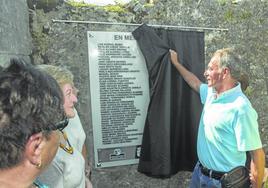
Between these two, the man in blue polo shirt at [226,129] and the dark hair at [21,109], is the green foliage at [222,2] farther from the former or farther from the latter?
the dark hair at [21,109]

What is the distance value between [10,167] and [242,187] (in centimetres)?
208

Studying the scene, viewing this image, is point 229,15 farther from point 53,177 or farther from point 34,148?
point 34,148

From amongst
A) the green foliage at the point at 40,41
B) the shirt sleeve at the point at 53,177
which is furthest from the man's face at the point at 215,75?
the shirt sleeve at the point at 53,177

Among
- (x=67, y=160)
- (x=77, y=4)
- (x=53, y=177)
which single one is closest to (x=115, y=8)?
(x=77, y=4)

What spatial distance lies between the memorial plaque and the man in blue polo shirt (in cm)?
59

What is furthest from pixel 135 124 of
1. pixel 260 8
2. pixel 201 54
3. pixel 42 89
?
pixel 42 89

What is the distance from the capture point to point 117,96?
10.2 ft

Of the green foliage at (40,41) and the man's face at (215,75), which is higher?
the green foliage at (40,41)

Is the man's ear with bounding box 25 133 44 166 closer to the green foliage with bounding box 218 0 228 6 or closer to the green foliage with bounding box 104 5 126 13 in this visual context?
the green foliage with bounding box 104 5 126 13

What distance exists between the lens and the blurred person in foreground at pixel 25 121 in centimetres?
108

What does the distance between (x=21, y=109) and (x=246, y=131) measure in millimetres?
Result: 1904

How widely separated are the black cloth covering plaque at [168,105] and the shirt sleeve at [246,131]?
0.77 metres

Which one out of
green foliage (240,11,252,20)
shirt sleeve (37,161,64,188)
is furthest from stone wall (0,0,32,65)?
green foliage (240,11,252,20)

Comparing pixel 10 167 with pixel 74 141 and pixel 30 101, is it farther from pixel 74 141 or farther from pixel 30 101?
pixel 74 141
